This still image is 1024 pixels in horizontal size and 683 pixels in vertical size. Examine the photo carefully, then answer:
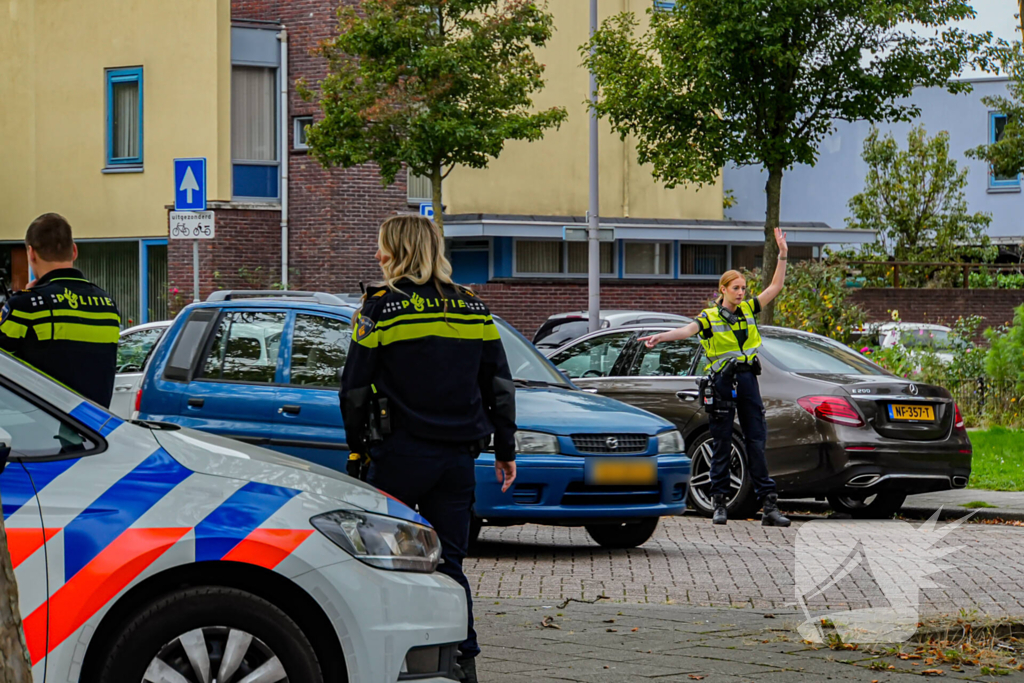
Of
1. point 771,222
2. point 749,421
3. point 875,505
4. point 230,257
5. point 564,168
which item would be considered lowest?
point 875,505

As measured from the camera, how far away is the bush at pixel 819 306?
20516 mm

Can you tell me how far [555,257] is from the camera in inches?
1203

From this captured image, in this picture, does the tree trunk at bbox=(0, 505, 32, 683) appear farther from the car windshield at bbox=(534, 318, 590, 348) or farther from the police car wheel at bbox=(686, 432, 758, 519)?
the car windshield at bbox=(534, 318, 590, 348)

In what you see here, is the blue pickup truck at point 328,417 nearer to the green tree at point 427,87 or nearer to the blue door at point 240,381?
the blue door at point 240,381

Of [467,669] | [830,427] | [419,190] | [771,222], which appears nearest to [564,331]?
[771,222]

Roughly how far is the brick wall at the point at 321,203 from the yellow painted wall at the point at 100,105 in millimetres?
1314

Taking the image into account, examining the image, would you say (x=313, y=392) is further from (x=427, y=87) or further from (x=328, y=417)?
(x=427, y=87)

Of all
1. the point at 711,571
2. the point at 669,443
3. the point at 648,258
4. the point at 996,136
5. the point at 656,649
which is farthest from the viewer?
the point at 996,136

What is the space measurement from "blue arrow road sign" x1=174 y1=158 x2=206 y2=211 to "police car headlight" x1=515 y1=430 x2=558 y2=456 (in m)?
7.62

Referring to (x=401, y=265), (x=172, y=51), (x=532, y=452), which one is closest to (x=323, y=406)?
(x=532, y=452)

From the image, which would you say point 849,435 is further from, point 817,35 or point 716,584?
point 817,35

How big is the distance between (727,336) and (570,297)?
19040 mm

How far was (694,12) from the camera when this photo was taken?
18906 millimetres

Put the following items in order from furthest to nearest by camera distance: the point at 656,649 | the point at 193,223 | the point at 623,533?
the point at 193,223 < the point at 623,533 < the point at 656,649
